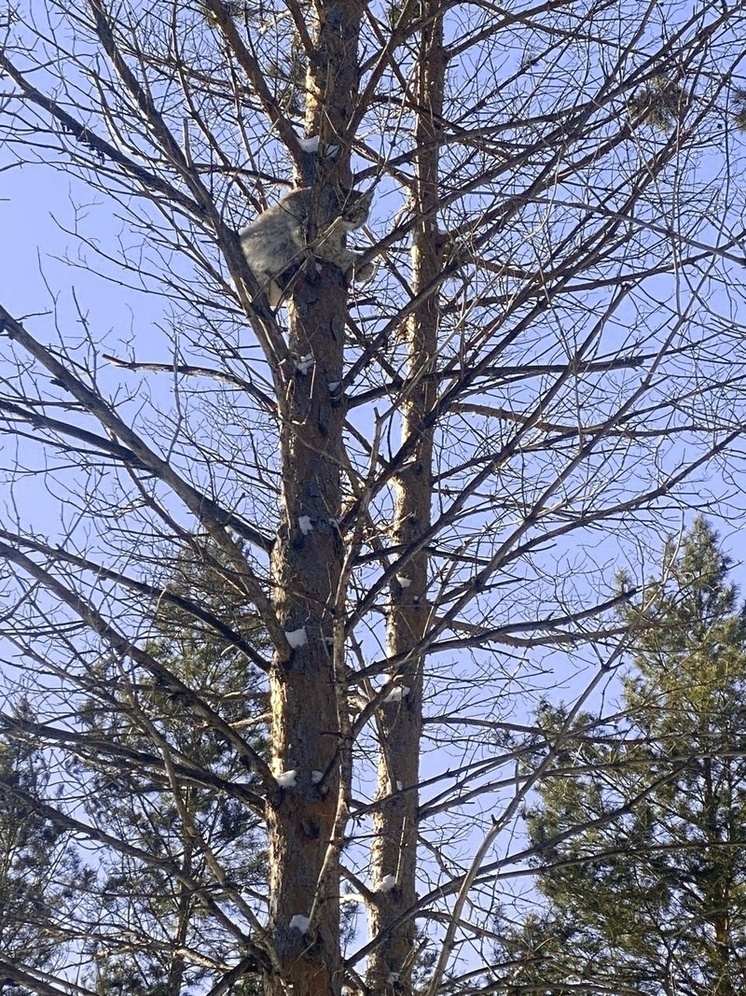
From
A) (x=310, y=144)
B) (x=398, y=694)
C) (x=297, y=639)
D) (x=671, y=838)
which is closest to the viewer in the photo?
(x=297, y=639)

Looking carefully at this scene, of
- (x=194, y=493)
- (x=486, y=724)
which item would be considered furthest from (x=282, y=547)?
(x=486, y=724)

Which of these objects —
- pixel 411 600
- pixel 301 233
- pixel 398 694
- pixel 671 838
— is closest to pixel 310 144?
pixel 301 233

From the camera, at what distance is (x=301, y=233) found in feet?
14.8

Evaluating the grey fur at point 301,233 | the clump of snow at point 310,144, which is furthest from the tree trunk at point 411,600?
the clump of snow at point 310,144

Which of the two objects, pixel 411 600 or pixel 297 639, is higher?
pixel 411 600

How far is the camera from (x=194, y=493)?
13.0ft

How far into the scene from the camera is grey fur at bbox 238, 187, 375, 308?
4355mm

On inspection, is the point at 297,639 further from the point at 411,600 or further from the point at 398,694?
the point at 411,600

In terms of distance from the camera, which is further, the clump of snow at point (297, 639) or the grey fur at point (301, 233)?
the grey fur at point (301, 233)

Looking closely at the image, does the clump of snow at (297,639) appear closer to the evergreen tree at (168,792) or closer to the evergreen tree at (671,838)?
the evergreen tree at (168,792)

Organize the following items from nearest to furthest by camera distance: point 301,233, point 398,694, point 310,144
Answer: point 301,233
point 310,144
point 398,694

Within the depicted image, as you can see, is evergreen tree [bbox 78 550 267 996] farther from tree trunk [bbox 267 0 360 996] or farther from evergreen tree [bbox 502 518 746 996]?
evergreen tree [bbox 502 518 746 996]

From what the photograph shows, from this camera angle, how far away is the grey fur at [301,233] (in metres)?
4.36

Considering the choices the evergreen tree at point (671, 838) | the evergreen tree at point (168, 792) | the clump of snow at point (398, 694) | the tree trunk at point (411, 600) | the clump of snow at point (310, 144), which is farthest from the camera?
the evergreen tree at point (671, 838)
